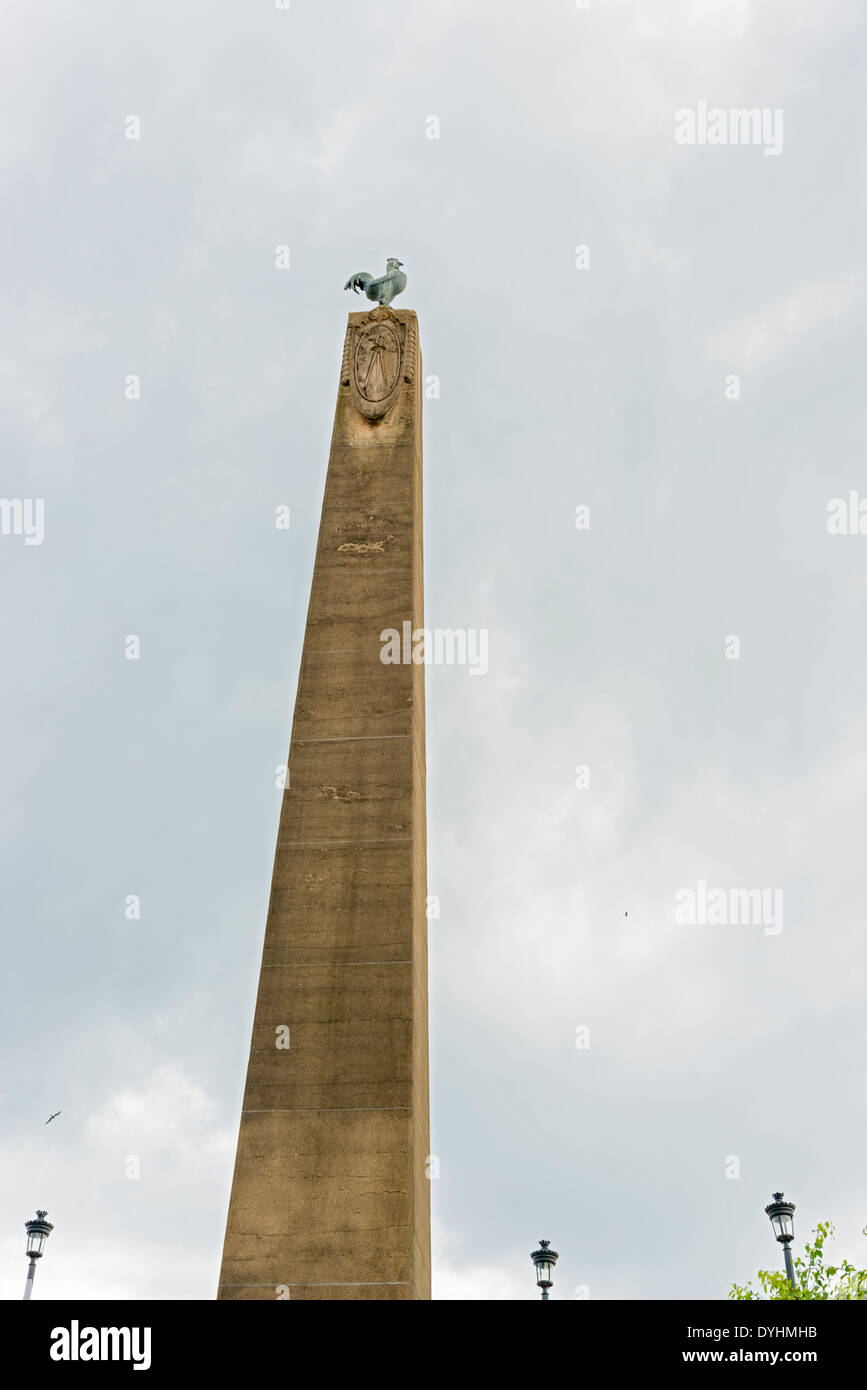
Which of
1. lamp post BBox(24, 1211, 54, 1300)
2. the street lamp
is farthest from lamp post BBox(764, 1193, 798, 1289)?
lamp post BBox(24, 1211, 54, 1300)

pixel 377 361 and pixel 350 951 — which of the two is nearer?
pixel 350 951

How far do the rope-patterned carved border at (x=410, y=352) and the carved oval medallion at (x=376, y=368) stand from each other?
0.09 metres

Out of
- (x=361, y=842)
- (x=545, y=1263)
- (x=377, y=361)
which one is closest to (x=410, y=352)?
(x=377, y=361)

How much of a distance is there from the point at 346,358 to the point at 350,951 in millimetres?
7786

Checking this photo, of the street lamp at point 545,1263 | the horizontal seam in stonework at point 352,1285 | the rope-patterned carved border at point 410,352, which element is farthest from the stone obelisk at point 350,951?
the street lamp at point 545,1263

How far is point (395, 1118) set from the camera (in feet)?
36.7

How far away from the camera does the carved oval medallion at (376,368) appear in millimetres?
15492

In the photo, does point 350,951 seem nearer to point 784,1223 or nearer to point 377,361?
point 377,361

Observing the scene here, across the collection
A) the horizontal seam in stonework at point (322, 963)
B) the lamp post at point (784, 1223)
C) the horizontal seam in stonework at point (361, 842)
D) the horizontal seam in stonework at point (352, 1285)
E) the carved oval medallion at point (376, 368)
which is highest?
the carved oval medallion at point (376, 368)

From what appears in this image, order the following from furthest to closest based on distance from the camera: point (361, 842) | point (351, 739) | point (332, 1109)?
point (351, 739) → point (361, 842) → point (332, 1109)

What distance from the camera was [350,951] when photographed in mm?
12039

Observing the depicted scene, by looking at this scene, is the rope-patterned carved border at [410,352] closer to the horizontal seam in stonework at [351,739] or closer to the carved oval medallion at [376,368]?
the carved oval medallion at [376,368]

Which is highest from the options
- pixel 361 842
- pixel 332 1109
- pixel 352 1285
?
pixel 361 842
